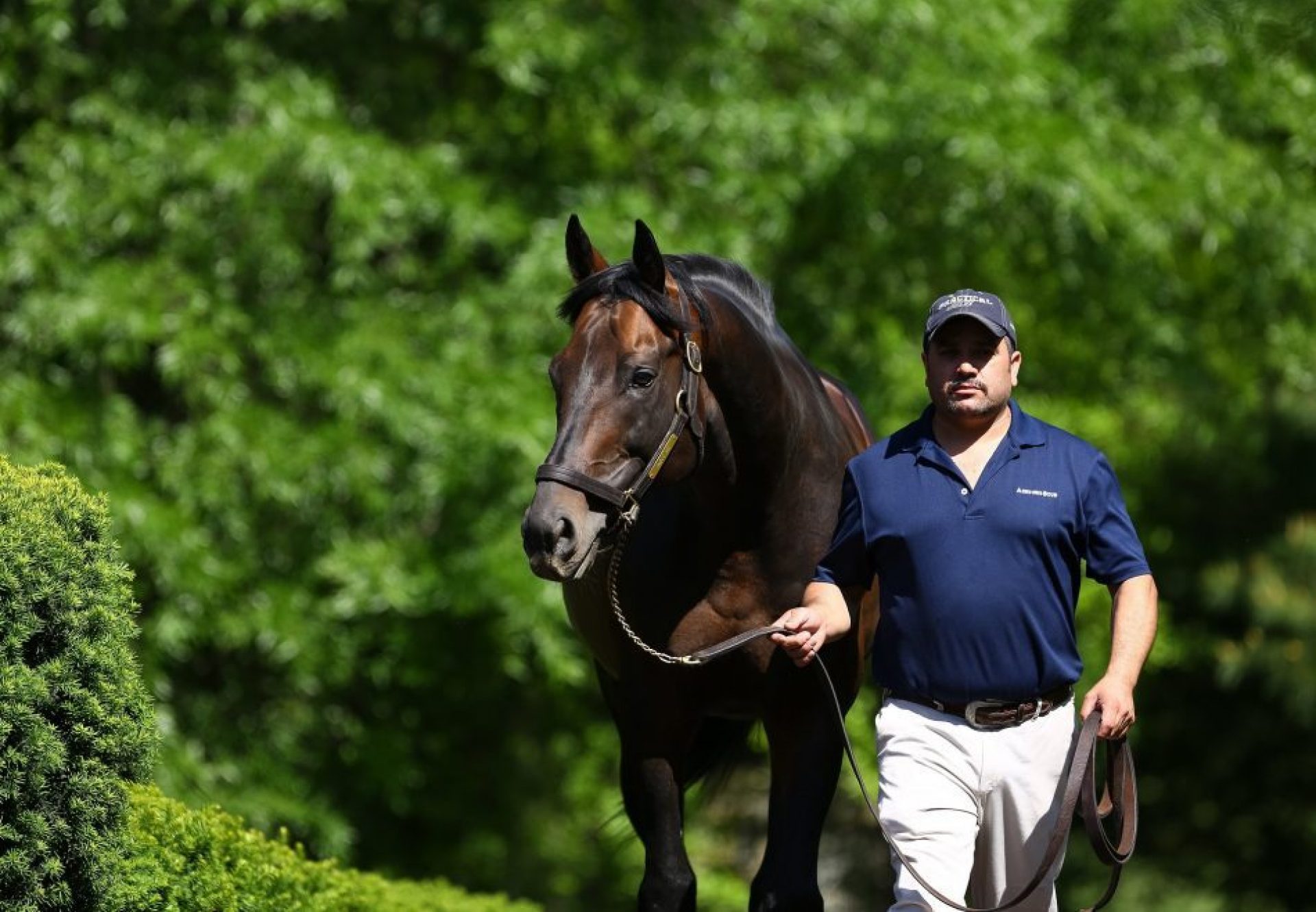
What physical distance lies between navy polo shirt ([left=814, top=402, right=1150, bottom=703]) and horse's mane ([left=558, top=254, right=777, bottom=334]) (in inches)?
28.6

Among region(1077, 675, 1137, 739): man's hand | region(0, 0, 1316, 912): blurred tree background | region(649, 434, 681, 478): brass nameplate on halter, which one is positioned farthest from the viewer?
region(0, 0, 1316, 912): blurred tree background

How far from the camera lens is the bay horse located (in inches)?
195

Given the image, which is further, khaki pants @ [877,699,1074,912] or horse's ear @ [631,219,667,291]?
horse's ear @ [631,219,667,291]

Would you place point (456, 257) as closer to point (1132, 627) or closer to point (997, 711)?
point (997, 711)

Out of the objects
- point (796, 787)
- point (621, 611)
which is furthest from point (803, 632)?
point (621, 611)

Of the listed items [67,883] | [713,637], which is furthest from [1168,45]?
[67,883]

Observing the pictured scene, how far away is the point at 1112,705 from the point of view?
14.6 ft

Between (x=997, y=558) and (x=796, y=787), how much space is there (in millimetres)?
1040

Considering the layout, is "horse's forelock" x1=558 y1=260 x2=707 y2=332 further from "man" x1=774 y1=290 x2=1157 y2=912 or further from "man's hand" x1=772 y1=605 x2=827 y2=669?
"man's hand" x1=772 y1=605 x2=827 y2=669

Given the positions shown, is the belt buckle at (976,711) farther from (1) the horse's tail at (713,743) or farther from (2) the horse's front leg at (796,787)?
(1) the horse's tail at (713,743)

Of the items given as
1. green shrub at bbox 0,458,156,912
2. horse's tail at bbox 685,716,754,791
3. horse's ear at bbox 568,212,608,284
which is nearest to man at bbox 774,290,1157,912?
horse's ear at bbox 568,212,608,284

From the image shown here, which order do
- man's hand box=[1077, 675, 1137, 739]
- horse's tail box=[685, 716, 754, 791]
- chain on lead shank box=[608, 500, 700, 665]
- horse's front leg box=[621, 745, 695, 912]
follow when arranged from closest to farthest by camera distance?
man's hand box=[1077, 675, 1137, 739], chain on lead shank box=[608, 500, 700, 665], horse's front leg box=[621, 745, 695, 912], horse's tail box=[685, 716, 754, 791]

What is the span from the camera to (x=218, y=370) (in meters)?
12.4

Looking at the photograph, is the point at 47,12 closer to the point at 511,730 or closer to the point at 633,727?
the point at 511,730
